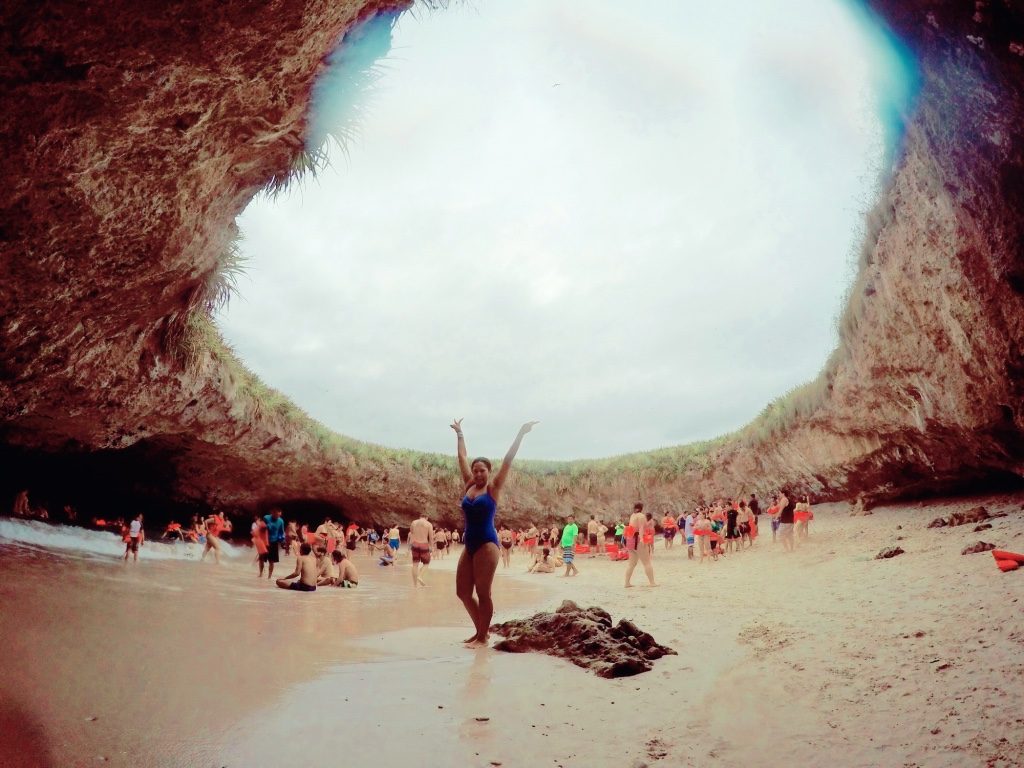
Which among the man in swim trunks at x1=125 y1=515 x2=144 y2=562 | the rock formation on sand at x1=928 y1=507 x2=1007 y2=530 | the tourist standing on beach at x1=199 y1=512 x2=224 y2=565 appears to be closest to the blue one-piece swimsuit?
the man in swim trunks at x1=125 y1=515 x2=144 y2=562

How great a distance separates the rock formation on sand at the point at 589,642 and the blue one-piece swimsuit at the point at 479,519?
0.93m

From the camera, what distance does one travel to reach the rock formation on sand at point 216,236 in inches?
162

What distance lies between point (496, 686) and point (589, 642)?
1.03 metres

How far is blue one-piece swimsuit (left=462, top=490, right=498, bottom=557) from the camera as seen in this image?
5.00 metres

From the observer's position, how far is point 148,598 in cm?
Result: 661

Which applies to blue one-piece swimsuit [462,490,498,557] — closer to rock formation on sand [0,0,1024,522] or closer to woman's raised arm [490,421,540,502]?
woman's raised arm [490,421,540,502]

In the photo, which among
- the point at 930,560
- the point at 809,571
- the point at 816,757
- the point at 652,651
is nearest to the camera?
the point at 816,757

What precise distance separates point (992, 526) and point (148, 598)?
12674 millimetres

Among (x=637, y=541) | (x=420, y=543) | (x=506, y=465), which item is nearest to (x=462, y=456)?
(x=506, y=465)

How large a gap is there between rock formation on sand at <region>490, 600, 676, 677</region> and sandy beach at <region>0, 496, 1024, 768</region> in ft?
0.42

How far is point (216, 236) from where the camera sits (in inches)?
299

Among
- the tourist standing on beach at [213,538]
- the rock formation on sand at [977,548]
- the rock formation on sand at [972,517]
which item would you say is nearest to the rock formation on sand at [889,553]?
the rock formation on sand at [977,548]

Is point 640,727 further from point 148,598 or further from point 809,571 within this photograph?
point 809,571

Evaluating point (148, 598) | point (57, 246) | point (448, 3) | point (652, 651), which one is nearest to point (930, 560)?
point (652, 651)
